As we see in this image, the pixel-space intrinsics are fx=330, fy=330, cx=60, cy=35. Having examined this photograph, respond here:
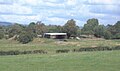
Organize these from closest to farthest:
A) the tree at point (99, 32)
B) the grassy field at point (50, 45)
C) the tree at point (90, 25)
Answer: the grassy field at point (50, 45)
the tree at point (99, 32)
the tree at point (90, 25)

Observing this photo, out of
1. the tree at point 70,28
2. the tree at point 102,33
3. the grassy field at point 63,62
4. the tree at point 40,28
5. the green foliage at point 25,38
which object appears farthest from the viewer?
the tree at point 40,28

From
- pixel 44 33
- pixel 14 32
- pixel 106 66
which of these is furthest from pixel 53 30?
pixel 106 66

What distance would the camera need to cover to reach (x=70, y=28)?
378 feet

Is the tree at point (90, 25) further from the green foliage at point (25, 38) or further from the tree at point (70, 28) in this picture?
the green foliage at point (25, 38)

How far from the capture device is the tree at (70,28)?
113 m

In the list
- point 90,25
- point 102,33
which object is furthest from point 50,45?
point 90,25

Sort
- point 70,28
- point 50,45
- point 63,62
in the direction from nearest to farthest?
point 63,62, point 50,45, point 70,28

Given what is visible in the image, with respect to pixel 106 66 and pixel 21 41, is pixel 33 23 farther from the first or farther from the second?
pixel 106 66

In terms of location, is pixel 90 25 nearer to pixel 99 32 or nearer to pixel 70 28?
pixel 99 32

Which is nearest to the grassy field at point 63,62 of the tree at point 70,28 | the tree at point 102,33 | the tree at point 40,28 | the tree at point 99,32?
the tree at point 70,28

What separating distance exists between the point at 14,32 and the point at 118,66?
9387 cm

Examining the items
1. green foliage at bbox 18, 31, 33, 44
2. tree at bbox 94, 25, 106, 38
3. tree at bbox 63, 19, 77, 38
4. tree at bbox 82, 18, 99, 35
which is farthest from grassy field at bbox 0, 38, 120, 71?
tree at bbox 82, 18, 99, 35

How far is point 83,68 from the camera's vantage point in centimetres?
2459

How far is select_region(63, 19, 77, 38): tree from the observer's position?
11334 centimetres
